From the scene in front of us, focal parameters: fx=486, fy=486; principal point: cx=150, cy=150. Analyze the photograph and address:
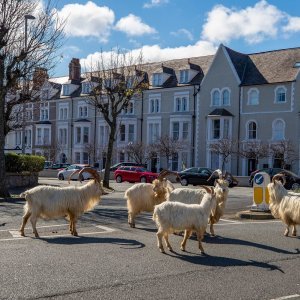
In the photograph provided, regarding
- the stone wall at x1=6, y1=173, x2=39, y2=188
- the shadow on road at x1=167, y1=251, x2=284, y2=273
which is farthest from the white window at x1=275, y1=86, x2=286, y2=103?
the shadow on road at x1=167, y1=251, x2=284, y2=273

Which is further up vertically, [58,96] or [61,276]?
[58,96]

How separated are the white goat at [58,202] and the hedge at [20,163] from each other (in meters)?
16.9

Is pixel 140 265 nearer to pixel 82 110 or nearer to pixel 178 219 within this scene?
pixel 178 219

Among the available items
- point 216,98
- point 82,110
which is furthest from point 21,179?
point 82,110

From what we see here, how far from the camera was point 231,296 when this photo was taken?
6961 mm

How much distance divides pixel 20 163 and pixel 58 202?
1748 cm

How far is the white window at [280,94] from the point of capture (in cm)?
4638

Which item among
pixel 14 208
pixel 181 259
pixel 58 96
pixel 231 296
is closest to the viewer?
pixel 231 296

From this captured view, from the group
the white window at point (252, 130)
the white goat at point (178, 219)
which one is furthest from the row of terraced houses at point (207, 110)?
the white goat at point (178, 219)

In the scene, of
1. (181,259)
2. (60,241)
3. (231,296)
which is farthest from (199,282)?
(60,241)

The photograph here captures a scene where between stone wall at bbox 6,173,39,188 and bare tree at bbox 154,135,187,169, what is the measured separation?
2405 cm

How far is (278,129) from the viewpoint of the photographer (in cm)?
4709

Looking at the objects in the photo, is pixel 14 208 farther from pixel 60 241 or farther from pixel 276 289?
pixel 276 289

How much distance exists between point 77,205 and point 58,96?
2324 inches
